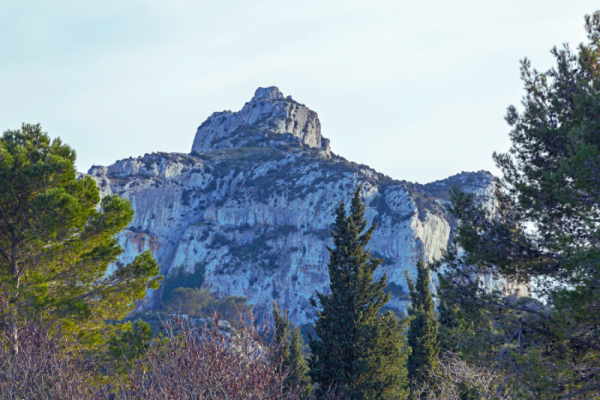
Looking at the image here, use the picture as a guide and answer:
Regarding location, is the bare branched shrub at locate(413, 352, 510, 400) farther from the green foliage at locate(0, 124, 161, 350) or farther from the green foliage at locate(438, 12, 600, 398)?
the green foliage at locate(0, 124, 161, 350)

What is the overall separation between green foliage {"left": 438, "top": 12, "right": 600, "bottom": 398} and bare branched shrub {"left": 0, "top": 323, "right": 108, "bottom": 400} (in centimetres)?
937

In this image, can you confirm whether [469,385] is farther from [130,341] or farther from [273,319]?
[130,341]

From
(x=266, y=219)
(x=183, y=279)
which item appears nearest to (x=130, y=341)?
(x=183, y=279)

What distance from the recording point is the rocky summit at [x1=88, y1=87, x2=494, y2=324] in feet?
446

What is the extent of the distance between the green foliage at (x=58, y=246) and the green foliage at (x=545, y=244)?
11406 millimetres

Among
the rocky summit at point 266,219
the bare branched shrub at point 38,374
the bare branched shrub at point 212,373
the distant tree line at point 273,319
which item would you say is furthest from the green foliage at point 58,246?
the rocky summit at point 266,219

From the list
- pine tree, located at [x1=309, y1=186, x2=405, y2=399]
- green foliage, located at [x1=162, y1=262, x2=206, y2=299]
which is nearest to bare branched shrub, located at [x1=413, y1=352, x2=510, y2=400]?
pine tree, located at [x1=309, y1=186, x2=405, y2=399]

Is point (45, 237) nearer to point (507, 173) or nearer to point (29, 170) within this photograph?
point (29, 170)

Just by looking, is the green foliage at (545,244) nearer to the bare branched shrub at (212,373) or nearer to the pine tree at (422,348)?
the bare branched shrub at (212,373)

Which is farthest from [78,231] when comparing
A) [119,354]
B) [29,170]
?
[119,354]

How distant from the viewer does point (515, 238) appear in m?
11.5

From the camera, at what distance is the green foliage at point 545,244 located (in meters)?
9.09

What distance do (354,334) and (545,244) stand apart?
13129mm

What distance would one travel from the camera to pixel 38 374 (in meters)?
10.1
